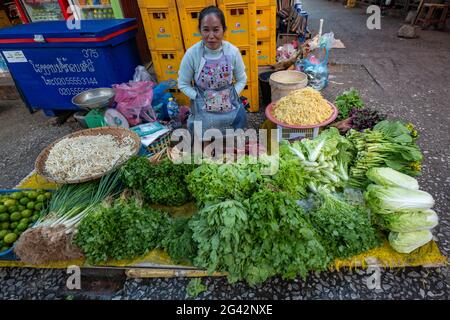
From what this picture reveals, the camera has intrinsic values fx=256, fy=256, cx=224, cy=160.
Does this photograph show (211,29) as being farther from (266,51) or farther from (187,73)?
(266,51)

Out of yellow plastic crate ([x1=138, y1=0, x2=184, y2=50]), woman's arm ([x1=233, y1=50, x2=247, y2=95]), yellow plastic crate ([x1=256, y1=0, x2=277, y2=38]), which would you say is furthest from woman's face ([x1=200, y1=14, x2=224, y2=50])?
yellow plastic crate ([x1=256, y1=0, x2=277, y2=38])

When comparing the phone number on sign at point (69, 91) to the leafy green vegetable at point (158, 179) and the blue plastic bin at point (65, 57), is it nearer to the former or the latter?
the blue plastic bin at point (65, 57)

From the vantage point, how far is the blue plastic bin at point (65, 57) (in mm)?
4016

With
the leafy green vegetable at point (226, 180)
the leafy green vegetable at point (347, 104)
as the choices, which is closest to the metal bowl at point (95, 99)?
the leafy green vegetable at point (226, 180)

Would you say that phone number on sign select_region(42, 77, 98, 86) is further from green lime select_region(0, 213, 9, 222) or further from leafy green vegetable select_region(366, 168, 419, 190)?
leafy green vegetable select_region(366, 168, 419, 190)

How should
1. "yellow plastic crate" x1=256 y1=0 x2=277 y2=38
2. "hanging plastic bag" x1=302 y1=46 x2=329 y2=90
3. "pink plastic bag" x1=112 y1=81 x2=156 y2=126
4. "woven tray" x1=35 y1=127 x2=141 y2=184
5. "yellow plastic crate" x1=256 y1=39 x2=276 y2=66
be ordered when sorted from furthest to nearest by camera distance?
"hanging plastic bag" x1=302 y1=46 x2=329 y2=90
"yellow plastic crate" x1=256 y1=39 x2=276 y2=66
"yellow plastic crate" x1=256 y1=0 x2=277 y2=38
"pink plastic bag" x1=112 y1=81 x2=156 y2=126
"woven tray" x1=35 y1=127 x2=141 y2=184

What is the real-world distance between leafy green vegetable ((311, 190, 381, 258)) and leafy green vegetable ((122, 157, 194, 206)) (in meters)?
1.28

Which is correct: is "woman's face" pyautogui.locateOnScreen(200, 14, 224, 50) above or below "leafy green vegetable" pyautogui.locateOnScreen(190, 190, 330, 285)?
above

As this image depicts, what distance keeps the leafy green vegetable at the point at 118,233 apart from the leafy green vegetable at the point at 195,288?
45 centimetres

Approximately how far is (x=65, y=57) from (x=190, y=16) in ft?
7.05

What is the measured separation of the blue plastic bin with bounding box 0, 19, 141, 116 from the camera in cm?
402

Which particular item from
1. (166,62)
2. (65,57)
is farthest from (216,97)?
(65,57)

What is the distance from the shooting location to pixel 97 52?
4039 mm

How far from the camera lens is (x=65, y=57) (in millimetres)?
4176
